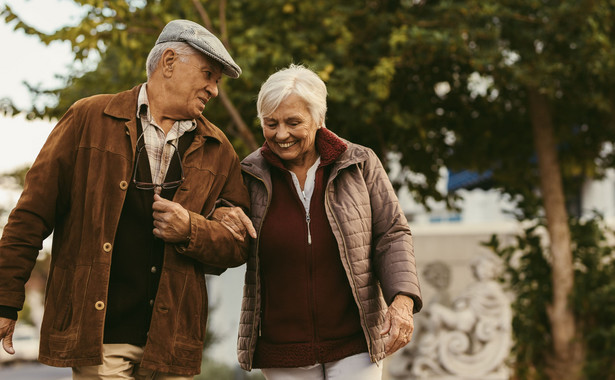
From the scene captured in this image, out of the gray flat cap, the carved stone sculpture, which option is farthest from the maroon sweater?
the carved stone sculpture

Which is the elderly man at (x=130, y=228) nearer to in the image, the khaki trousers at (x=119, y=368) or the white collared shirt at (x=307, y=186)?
the khaki trousers at (x=119, y=368)

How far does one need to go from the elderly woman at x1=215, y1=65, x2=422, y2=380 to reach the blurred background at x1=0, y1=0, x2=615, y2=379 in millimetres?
3485

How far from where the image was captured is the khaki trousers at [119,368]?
261 cm

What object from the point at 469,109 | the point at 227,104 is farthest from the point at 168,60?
the point at 469,109

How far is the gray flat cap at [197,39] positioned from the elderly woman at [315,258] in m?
0.30

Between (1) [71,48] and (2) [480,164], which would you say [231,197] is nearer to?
(1) [71,48]

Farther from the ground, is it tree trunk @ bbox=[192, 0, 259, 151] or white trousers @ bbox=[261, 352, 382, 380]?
tree trunk @ bbox=[192, 0, 259, 151]

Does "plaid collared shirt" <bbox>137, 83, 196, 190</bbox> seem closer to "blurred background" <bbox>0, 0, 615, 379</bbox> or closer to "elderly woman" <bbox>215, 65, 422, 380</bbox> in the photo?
"elderly woman" <bbox>215, 65, 422, 380</bbox>

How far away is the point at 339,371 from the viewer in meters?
3.03

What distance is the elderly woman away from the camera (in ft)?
9.93

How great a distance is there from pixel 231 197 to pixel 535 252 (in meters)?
6.05

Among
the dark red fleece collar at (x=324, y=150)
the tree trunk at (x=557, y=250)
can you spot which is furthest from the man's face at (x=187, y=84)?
the tree trunk at (x=557, y=250)

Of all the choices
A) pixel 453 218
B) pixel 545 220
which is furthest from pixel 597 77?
pixel 453 218

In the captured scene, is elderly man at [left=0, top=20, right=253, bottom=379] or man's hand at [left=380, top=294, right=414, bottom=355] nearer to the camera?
elderly man at [left=0, top=20, right=253, bottom=379]
